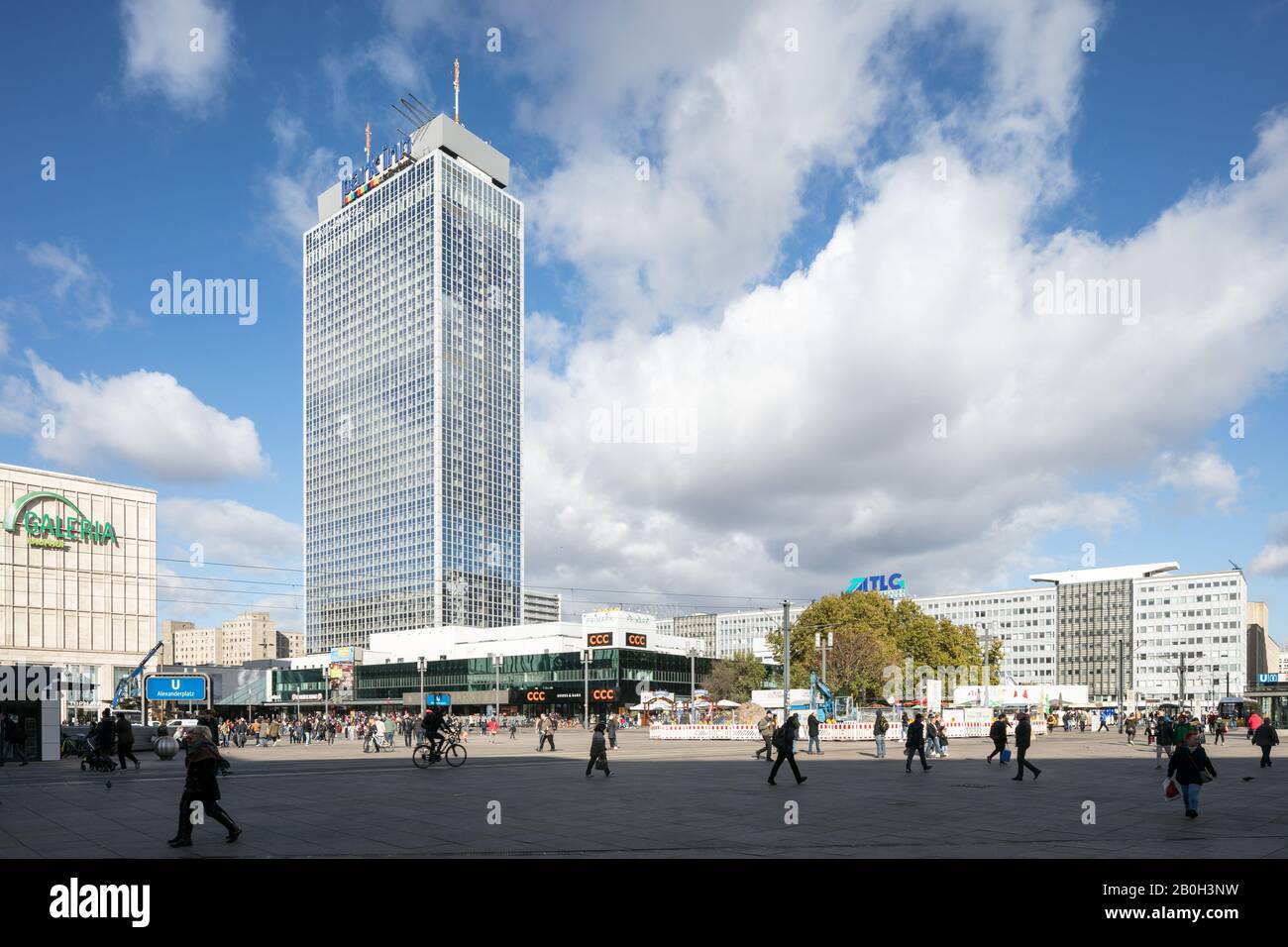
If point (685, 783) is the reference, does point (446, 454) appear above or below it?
above

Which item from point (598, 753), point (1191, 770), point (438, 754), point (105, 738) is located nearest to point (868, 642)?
point (438, 754)

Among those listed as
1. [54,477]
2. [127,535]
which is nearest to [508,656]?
[127,535]

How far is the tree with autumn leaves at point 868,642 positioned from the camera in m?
87.9

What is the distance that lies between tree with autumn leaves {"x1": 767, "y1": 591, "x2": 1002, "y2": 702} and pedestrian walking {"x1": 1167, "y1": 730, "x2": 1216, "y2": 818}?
68634 mm

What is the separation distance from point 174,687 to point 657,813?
63.3 m

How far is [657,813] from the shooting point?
18.5m

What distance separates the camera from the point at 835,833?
51.8 feet

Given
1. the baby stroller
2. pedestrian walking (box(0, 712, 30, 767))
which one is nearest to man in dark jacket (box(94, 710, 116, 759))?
the baby stroller

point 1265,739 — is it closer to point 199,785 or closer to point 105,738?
point 199,785

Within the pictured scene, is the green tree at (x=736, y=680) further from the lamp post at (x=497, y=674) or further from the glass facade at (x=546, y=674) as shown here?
the lamp post at (x=497, y=674)

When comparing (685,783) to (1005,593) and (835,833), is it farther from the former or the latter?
(1005,593)

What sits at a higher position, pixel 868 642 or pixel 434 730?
pixel 434 730

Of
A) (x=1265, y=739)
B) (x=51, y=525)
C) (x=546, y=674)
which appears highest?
(x=51, y=525)
